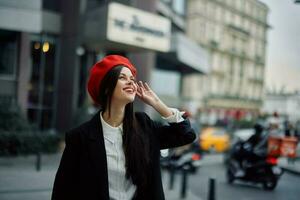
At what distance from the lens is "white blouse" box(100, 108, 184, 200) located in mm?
2164

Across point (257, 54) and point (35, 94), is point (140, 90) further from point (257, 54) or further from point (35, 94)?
point (257, 54)

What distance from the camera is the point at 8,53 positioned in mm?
17203

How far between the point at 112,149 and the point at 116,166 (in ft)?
0.30

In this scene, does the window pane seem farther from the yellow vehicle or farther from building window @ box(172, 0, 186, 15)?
building window @ box(172, 0, 186, 15)

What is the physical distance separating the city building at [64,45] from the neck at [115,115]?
14495 millimetres

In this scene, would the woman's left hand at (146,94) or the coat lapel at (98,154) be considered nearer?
the coat lapel at (98,154)

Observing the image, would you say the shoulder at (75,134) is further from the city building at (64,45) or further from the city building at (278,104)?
the city building at (278,104)

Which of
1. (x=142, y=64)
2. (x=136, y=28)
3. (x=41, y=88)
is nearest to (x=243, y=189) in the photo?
(x=136, y=28)

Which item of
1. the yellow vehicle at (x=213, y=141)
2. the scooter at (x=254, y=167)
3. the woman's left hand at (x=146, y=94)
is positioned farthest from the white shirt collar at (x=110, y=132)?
the yellow vehicle at (x=213, y=141)

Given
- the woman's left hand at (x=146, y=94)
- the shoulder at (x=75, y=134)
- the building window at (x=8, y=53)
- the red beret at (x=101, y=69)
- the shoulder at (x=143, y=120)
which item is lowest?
the shoulder at (x=75, y=134)

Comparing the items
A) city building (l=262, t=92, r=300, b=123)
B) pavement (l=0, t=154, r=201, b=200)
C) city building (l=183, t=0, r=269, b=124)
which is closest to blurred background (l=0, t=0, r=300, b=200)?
pavement (l=0, t=154, r=201, b=200)

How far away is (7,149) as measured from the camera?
12.1 m

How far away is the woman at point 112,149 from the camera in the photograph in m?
2.11

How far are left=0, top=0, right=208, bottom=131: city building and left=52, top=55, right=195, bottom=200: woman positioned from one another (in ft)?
47.6
